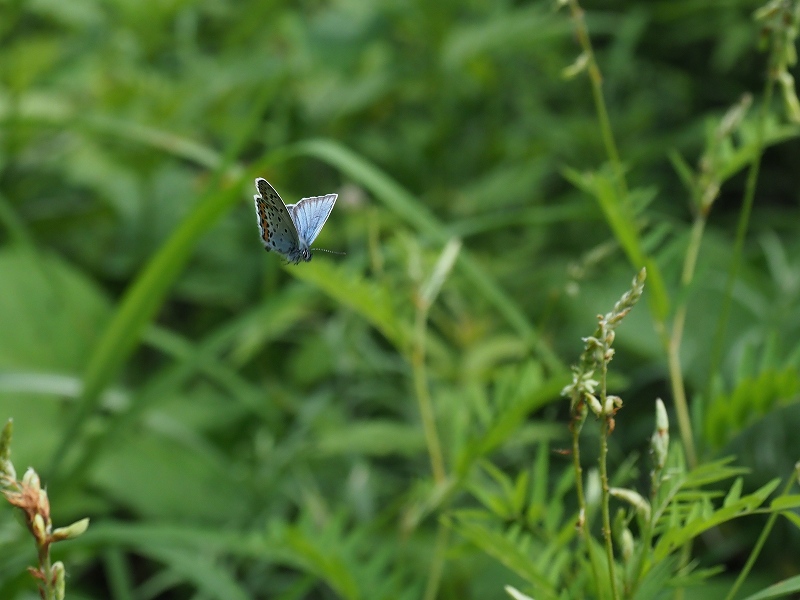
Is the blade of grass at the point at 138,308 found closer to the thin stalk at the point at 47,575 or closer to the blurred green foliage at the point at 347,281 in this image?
the blurred green foliage at the point at 347,281

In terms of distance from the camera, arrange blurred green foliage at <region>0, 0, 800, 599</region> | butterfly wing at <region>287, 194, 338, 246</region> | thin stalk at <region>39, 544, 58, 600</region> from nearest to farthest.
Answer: thin stalk at <region>39, 544, 58, 600</region>, butterfly wing at <region>287, 194, 338, 246</region>, blurred green foliage at <region>0, 0, 800, 599</region>

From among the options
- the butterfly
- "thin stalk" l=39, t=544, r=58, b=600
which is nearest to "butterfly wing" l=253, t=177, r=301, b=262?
the butterfly

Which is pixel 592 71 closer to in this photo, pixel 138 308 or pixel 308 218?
pixel 308 218

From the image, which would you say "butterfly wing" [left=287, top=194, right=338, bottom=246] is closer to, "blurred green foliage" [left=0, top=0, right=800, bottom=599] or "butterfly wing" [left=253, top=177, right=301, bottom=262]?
"butterfly wing" [left=253, top=177, right=301, bottom=262]

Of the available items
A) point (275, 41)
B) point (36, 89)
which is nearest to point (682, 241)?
point (36, 89)

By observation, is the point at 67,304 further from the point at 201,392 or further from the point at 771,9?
the point at 771,9

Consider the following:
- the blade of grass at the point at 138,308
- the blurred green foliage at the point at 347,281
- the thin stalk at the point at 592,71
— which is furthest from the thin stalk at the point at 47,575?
the blade of grass at the point at 138,308

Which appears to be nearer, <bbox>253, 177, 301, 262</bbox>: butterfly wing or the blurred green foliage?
<bbox>253, 177, 301, 262</bbox>: butterfly wing
